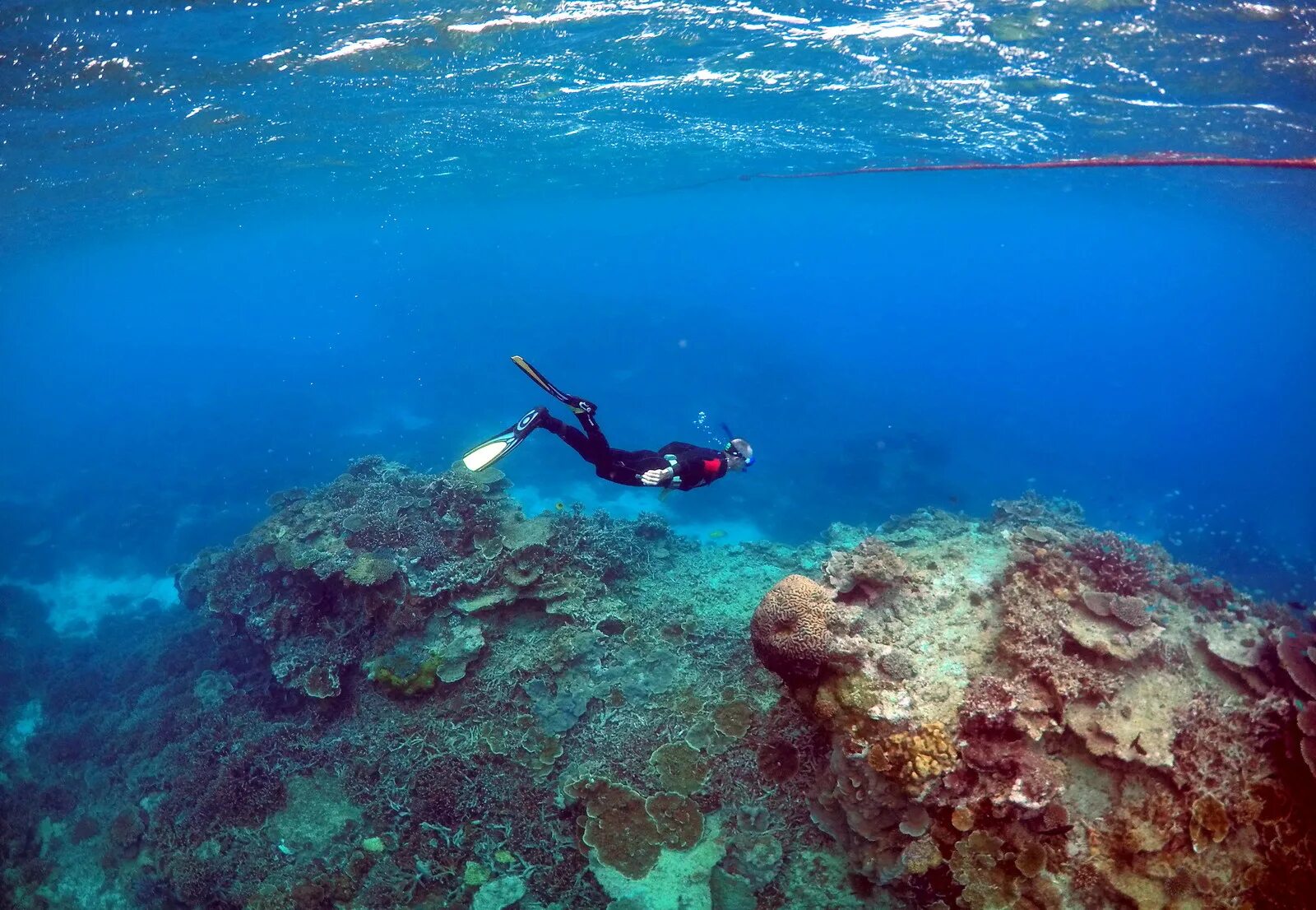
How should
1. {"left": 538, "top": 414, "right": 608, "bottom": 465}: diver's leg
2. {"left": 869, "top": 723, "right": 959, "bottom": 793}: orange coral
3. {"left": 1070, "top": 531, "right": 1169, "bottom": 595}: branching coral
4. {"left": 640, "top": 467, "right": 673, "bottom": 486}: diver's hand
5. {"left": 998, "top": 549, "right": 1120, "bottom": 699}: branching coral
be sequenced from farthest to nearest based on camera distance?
Answer: {"left": 538, "top": 414, "right": 608, "bottom": 465}: diver's leg
{"left": 640, "top": 467, "right": 673, "bottom": 486}: diver's hand
{"left": 1070, "top": 531, "right": 1169, "bottom": 595}: branching coral
{"left": 998, "top": 549, "right": 1120, "bottom": 699}: branching coral
{"left": 869, "top": 723, "right": 959, "bottom": 793}: orange coral

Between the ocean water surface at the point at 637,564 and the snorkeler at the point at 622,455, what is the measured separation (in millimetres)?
1860

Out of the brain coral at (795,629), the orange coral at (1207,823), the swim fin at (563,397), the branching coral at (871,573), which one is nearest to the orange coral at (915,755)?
the brain coral at (795,629)

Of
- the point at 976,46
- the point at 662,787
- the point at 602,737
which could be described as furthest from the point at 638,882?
the point at 976,46

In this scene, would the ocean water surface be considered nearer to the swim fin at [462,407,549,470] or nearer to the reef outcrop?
the reef outcrop

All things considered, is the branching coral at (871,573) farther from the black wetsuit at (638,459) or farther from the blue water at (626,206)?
the blue water at (626,206)

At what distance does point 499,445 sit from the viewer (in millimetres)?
8078

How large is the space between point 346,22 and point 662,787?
1509cm

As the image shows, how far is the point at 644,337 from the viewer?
1709 inches

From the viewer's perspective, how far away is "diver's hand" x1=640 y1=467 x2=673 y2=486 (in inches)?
315

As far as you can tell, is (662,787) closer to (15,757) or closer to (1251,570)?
(15,757)

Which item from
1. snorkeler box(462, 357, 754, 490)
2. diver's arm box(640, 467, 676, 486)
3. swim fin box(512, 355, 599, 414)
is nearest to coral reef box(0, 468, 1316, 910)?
snorkeler box(462, 357, 754, 490)

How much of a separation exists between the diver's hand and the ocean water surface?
210 centimetres

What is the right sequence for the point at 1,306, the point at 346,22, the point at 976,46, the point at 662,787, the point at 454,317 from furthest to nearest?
the point at 1,306, the point at 454,317, the point at 976,46, the point at 346,22, the point at 662,787

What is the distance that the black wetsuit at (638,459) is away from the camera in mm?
8133
